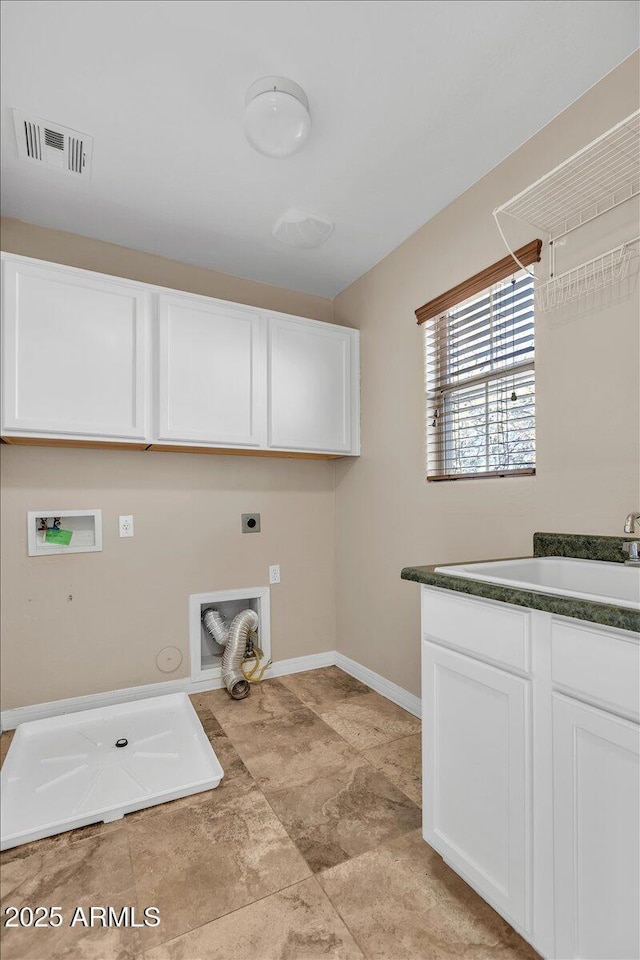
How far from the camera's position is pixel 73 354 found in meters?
2.16

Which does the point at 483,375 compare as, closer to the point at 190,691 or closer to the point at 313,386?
Answer: the point at 313,386

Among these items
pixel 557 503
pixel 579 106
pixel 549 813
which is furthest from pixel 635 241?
pixel 549 813

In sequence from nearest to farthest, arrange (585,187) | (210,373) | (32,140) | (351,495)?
(585,187) < (32,140) < (210,373) < (351,495)

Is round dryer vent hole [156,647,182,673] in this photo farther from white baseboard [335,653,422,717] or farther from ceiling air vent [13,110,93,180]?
ceiling air vent [13,110,93,180]

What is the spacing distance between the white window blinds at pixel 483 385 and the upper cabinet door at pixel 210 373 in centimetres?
91

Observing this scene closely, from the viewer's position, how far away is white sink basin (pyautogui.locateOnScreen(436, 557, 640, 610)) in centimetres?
139

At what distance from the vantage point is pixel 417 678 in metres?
2.39

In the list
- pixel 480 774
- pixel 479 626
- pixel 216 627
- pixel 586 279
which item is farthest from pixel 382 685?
pixel 586 279

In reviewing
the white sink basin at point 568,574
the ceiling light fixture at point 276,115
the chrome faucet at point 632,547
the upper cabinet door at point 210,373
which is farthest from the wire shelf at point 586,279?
the upper cabinet door at point 210,373

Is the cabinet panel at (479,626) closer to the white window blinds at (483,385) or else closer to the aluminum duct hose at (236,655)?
the white window blinds at (483,385)

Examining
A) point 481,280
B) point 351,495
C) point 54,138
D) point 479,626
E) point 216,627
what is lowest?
point 216,627

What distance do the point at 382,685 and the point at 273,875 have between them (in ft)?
4.46

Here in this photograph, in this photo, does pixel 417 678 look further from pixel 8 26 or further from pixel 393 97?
pixel 8 26

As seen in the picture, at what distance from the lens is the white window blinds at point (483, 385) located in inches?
73.9
